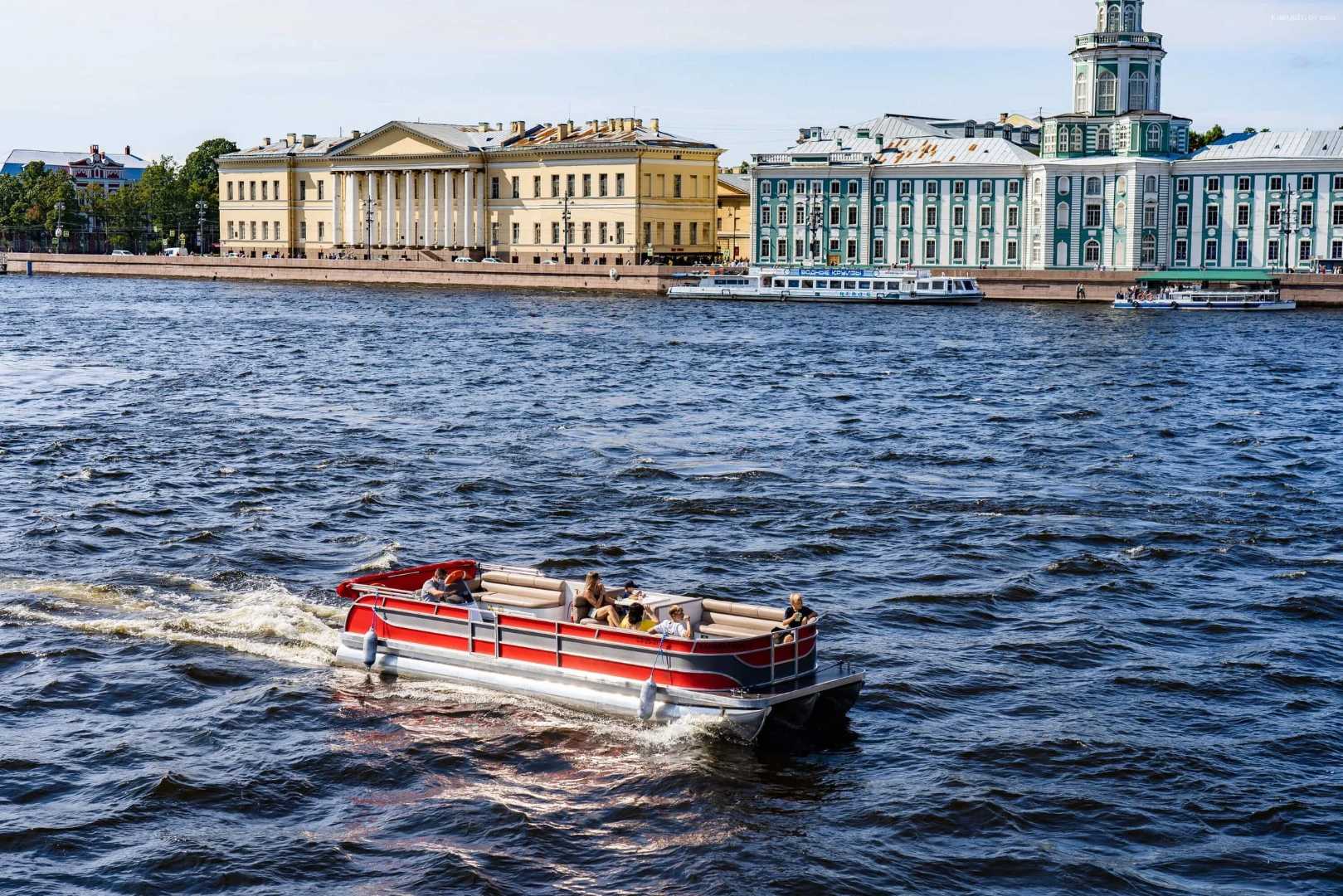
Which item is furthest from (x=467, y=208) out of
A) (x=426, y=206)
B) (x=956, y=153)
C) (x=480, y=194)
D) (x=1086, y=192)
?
(x=1086, y=192)

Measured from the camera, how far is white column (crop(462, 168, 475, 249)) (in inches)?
4136

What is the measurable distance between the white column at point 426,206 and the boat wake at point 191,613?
296 ft

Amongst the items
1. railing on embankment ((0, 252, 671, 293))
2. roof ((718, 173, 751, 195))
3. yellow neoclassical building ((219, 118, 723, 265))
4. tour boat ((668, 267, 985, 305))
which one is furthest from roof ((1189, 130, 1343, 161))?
Result: roof ((718, 173, 751, 195))

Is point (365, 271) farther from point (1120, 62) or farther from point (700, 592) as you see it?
point (700, 592)

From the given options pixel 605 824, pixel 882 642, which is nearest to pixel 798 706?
pixel 605 824

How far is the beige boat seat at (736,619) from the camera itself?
14391 mm

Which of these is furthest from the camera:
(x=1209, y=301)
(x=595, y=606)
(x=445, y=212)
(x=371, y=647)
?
(x=445, y=212)

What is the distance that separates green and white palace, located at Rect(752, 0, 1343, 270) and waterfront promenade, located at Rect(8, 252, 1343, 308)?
3.24m

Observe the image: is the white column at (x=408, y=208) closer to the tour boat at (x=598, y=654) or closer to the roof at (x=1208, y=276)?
the roof at (x=1208, y=276)

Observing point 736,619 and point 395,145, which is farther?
point 395,145

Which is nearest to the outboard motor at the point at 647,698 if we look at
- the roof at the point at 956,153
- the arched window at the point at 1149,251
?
the arched window at the point at 1149,251

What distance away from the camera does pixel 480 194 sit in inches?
4163

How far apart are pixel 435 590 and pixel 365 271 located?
88632 mm

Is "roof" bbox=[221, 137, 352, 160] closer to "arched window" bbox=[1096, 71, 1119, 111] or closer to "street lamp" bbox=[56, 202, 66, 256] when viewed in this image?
"street lamp" bbox=[56, 202, 66, 256]
